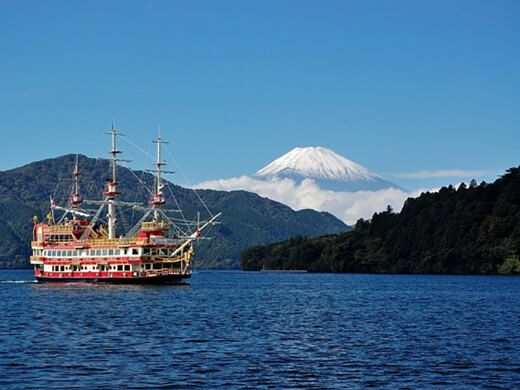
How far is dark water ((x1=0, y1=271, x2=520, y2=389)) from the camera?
41.3m

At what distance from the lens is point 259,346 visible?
53969mm

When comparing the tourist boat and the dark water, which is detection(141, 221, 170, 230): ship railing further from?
the dark water

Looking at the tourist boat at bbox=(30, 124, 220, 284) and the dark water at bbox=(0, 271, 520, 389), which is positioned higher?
the tourist boat at bbox=(30, 124, 220, 284)

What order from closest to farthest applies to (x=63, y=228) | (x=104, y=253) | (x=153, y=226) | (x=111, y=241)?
(x=153, y=226) < (x=111, y=241) < (x=104, y=253) < (x=63, y=228)

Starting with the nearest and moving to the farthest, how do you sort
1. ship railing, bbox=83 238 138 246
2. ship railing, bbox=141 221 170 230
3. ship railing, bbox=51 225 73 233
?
ship railing, bbox=141 221 170 230 < ship railing, bbox=83 238 138 246 < ship railing, bbox=51 225 73 233

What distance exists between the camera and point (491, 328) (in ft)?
217

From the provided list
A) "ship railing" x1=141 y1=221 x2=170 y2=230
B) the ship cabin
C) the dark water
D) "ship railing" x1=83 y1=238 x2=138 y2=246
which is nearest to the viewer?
the dark water

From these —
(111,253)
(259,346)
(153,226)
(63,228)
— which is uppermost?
(63,228)

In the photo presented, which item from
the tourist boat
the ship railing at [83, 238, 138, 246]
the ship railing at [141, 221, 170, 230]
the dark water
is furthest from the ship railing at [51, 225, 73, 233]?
the dark water

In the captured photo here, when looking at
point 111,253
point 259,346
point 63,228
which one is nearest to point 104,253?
point 111,253

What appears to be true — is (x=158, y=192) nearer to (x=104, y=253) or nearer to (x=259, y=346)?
(x=104, y=253)

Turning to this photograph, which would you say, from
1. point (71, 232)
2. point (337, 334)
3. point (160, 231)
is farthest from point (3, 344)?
point (71, 232)

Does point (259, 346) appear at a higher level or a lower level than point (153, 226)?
lower

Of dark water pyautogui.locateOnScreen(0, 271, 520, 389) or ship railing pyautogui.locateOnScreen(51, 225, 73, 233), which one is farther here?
ship railing pyautogui.locateOnScreen(51, 225, 73, 233)
